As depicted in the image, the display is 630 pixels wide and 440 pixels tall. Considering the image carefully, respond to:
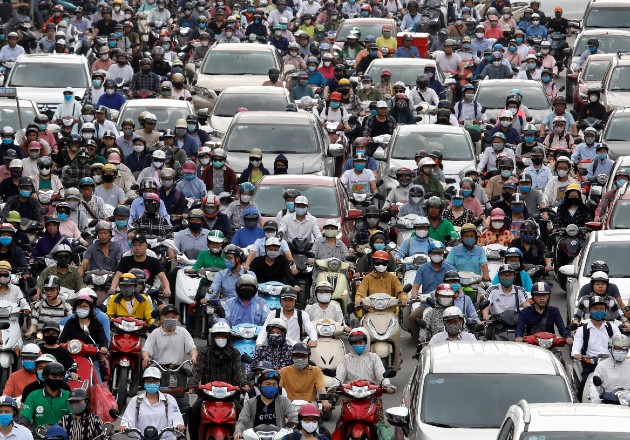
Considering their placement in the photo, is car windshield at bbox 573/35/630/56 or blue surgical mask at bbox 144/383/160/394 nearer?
blue surgical mask at bbox 144/383/160/394

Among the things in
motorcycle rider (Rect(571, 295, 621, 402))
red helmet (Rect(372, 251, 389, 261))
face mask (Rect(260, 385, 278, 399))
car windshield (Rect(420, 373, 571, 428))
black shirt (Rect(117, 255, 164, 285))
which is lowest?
black shirt (Rect(117, 255, 164, 285))

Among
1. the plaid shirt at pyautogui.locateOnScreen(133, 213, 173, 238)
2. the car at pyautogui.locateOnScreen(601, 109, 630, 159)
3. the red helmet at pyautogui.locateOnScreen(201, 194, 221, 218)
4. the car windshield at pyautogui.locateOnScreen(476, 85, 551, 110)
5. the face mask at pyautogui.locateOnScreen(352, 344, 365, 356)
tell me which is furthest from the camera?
the car windshield at pyautogui.locateOnScreen(476, 85, 551, 110)

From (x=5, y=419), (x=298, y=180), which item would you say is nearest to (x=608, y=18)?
(x=298, y=180)

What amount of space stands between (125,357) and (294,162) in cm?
1111

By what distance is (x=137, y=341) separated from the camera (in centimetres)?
2398

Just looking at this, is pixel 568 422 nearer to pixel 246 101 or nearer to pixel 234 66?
pixel 246 101

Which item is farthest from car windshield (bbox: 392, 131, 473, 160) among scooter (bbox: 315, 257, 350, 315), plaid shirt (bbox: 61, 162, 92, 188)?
scooter (bbox: 315, 257, 350, 315)

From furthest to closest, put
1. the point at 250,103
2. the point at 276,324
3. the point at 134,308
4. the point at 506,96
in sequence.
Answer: the point at 506,96 → the point at 250,103 → the point at 134,308 → the point at 276,324

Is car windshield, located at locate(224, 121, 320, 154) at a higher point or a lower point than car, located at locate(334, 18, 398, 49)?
higher

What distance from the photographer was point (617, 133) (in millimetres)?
36688

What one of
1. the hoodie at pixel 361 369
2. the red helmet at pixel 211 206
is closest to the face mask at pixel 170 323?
the hoodie at pixel 361 369

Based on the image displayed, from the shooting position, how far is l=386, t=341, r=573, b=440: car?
18.5 meters

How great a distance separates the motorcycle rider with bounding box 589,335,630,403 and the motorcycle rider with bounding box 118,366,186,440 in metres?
4.26

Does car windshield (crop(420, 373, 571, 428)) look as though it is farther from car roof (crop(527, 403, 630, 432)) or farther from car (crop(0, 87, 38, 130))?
car (crop(0, 87, 38, 130))
